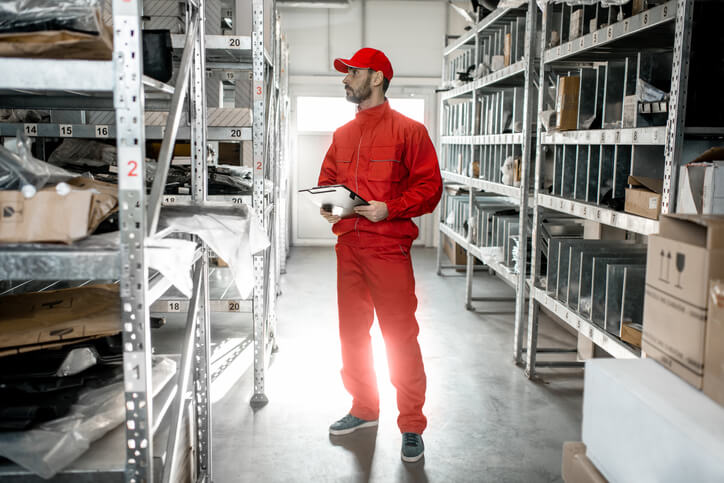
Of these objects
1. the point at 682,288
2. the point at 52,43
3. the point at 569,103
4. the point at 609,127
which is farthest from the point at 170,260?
the point at 569,103

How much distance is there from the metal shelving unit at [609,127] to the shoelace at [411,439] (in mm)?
997

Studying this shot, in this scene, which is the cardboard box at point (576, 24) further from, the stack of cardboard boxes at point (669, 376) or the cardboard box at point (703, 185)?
the stack of cardboard boxes at point (669, 376)

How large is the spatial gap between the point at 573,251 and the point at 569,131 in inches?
26.7

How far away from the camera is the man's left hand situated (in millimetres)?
2971

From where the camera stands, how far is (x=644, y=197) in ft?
8.97

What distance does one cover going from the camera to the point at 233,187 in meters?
3.86

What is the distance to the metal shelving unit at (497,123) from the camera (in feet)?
13.9

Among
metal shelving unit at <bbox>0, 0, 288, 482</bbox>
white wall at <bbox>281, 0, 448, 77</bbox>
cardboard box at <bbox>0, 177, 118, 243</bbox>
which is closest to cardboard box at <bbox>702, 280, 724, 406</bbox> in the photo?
metal shelving unit at <bbox>0, 0, 288, 482</bbox>

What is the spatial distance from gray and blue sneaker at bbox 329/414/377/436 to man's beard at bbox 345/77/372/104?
5.42ft

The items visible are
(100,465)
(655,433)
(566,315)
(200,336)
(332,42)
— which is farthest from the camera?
(332,42)

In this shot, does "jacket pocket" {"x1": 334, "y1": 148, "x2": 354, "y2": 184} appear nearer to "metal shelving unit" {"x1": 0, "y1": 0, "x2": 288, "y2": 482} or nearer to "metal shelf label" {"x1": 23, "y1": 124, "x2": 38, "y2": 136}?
"metal shelving unit" {"x1": 0, "y1": 0, "x2": 288, "y2": 482}

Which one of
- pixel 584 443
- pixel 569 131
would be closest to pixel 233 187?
pixel 569 131

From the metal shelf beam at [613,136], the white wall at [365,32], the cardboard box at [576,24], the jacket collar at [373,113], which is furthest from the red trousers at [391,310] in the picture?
the white wall at [365,32]

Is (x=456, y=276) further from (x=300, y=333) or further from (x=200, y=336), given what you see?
(x=200, y=336)
